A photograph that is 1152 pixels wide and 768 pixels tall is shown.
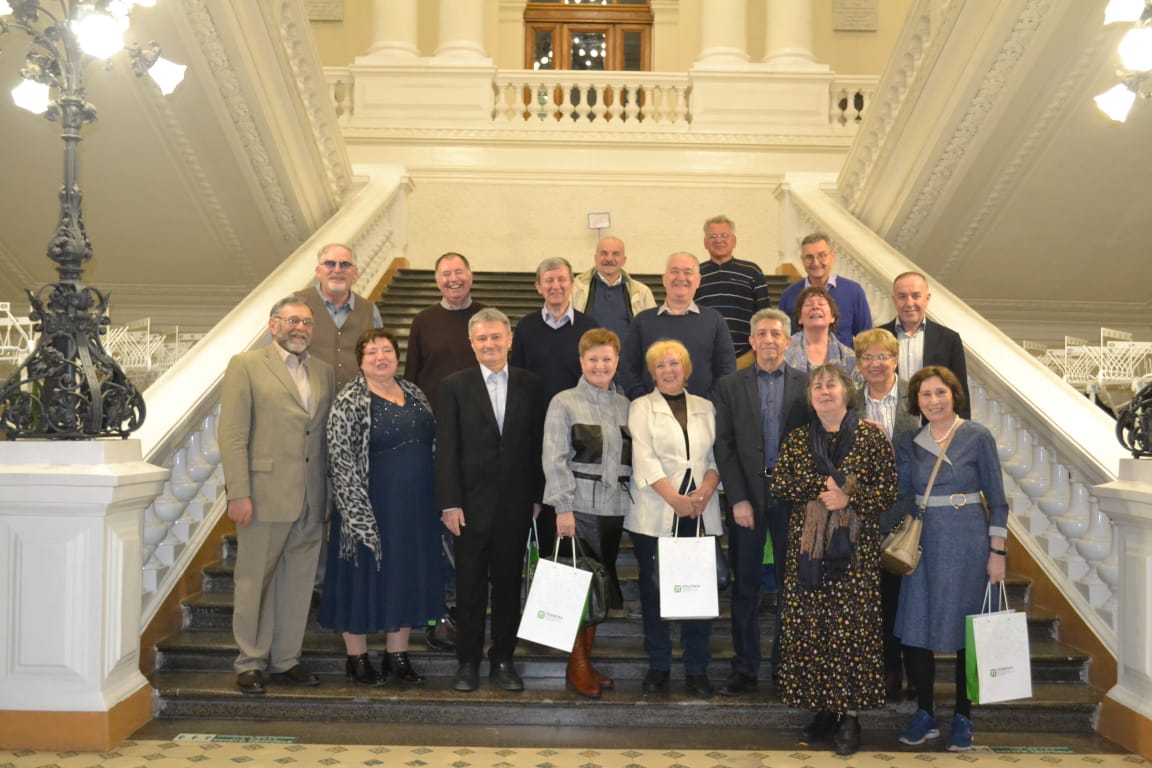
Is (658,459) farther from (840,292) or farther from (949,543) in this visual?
(840,292)

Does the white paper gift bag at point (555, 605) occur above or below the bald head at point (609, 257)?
below

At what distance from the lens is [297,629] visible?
4758mm

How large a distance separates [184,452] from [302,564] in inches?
33.9

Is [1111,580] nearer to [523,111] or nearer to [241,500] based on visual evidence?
[241,500]

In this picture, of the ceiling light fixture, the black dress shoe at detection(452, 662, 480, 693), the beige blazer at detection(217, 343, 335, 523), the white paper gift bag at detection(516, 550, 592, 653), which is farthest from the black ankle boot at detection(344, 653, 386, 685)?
the ceiling light fixture

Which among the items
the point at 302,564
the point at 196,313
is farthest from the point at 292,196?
the point at 302,564

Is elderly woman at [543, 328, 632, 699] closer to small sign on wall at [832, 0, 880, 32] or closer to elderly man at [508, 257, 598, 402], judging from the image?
elderly man at [508, 257, 598, 402]

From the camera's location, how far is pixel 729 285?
6156 millimetres

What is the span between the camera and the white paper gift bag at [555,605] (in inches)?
174

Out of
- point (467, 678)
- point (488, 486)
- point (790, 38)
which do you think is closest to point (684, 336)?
point (488, 486)

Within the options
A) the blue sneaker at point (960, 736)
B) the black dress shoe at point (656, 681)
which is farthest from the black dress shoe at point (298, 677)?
the blue sneaker at point (960, 736)

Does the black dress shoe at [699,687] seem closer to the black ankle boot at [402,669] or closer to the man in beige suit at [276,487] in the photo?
the black ankle boot at [402,669]

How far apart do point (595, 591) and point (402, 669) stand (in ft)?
2.93

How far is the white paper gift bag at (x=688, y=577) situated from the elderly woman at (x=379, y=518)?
960mm
